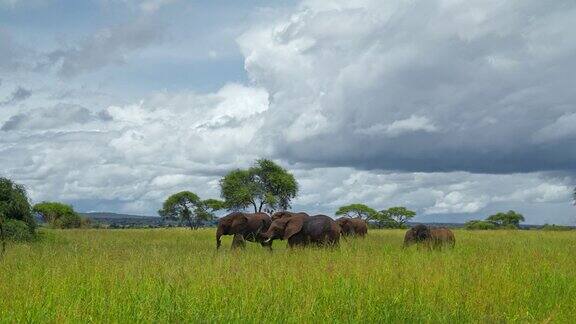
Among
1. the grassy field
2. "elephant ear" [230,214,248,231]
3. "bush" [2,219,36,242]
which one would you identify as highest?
"elephant ear" [230,214,248,231]

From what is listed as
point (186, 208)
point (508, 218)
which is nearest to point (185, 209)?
point (186, 208)

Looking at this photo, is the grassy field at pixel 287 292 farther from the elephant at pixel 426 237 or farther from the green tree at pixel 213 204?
the green tree at pixel 213 204

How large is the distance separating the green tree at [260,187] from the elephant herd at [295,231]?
37778mm

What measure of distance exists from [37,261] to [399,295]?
7641mm

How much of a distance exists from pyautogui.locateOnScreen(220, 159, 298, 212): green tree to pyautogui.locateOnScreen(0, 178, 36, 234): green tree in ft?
129

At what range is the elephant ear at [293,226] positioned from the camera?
18.8 m

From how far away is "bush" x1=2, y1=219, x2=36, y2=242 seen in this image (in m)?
20.9

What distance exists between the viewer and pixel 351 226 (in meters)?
30.5

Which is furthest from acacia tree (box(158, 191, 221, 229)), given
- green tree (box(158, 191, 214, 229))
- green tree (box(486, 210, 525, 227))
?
green tree (box(486, 210, 525, 227))

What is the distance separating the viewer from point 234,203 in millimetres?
62688

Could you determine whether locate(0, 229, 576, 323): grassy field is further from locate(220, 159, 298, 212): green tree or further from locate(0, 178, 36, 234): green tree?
locate(220, 159, 298, 212): green tree

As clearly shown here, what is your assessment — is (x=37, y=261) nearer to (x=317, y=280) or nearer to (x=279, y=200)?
(x=317, y=280)

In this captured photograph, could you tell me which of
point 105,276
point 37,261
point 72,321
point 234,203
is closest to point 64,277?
point 105,276

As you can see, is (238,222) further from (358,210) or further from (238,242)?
(358,210)
